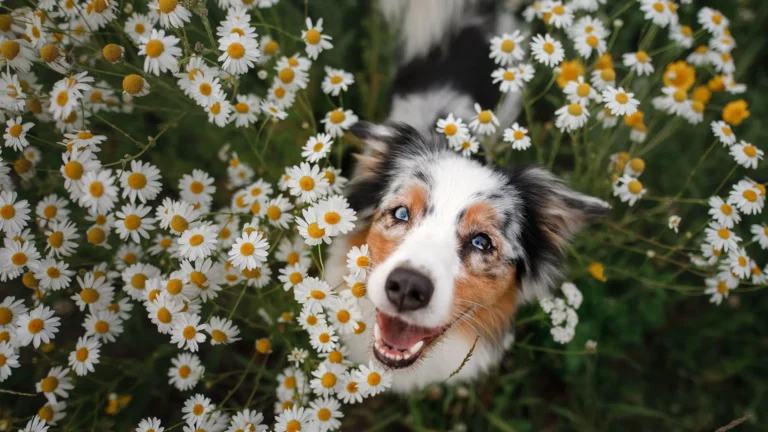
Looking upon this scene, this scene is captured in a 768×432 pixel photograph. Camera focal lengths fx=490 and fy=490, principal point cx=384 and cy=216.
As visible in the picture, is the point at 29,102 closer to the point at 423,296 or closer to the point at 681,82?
the point at 423,296

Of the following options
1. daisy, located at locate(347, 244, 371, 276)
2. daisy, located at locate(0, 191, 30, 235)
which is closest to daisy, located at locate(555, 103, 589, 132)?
daisy, located at locate(347, 244, 371, 276)

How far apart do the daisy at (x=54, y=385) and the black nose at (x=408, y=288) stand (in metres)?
1.23

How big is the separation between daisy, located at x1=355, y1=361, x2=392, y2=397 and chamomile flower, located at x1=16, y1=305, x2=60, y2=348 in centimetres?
107

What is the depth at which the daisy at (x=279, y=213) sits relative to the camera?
1874 mm

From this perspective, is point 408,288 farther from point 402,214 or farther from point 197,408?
point 197,408

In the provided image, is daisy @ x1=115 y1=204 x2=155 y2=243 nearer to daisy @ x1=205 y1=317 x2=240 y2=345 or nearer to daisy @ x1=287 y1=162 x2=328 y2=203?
daisy @ x1=205 y1=317 x2=240 y2=345

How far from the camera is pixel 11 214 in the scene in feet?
5.45

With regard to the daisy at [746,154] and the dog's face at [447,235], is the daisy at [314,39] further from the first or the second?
the daisy at [746,154]

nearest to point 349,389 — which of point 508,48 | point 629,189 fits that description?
point 629,189

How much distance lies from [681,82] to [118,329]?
8.75 ft

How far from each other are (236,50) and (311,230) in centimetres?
67

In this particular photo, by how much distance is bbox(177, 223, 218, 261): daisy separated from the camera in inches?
64.6

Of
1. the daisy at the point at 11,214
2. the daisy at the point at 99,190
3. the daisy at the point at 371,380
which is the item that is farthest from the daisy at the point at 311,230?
the daisy at the point at 11,214

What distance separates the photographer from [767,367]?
294 cm
